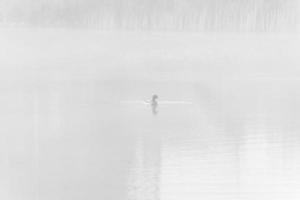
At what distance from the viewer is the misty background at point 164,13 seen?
5468 inches

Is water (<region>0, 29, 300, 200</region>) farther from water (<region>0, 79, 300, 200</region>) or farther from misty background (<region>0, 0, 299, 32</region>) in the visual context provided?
misty background (<region>0, 0, 299, 32</region>)

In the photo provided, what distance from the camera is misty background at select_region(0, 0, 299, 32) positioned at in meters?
139

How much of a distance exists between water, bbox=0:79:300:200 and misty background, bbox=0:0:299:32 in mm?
70926

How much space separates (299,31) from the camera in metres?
146

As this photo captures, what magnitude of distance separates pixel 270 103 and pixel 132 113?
1402 cm

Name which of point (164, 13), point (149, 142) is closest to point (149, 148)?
point (149, 142)

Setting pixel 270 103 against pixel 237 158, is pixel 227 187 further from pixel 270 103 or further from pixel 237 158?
pixel 270 103

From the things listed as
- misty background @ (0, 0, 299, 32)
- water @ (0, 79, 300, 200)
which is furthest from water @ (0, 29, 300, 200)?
misty background @ (0, 0, 299, 32)

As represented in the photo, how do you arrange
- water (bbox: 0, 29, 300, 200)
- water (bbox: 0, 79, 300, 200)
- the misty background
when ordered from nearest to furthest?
water (bbox: 0, 79, 300, 200), water (bbox: 0, 29, 300, 200), the misty background

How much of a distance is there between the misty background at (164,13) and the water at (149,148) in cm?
7093

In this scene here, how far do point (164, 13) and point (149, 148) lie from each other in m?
105

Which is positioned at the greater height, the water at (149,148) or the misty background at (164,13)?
the misty background at (164,13)

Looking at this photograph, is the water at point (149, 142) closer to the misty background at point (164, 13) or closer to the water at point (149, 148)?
the water at point (149, 148)

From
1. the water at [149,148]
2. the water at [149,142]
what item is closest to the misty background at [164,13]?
the water at [149,142]
